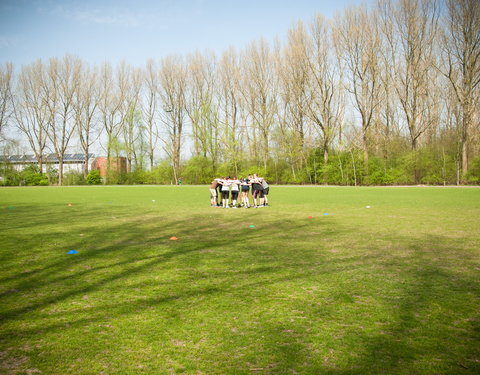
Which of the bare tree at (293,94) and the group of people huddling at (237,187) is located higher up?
the bare tree at (293,94)

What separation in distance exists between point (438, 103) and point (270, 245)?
5101cm

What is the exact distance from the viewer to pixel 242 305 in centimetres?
445

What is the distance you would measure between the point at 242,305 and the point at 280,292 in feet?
2.33

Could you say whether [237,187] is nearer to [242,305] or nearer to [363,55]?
[242,305]

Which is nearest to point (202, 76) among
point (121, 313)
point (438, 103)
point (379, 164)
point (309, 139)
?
point (309, 139)

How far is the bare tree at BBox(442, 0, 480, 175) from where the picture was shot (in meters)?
36.9

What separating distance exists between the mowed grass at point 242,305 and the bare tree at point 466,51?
3468 centimetres

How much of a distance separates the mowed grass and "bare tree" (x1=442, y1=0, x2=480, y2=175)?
34.7 m

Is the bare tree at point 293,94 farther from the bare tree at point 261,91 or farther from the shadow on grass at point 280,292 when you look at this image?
the shadow on grass at point 280,292

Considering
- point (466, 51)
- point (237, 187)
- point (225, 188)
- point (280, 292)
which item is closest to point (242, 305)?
point (280, 292)

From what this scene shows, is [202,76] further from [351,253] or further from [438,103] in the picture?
[351,253]

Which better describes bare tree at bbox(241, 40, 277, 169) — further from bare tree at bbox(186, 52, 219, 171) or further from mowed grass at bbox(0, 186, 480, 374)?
mowed grass at bbox(0, 186, 480, 374)

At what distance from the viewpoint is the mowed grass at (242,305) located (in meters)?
3.15

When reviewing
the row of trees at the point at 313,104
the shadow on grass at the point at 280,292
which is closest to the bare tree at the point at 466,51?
the row of trees at the point at 313,104
